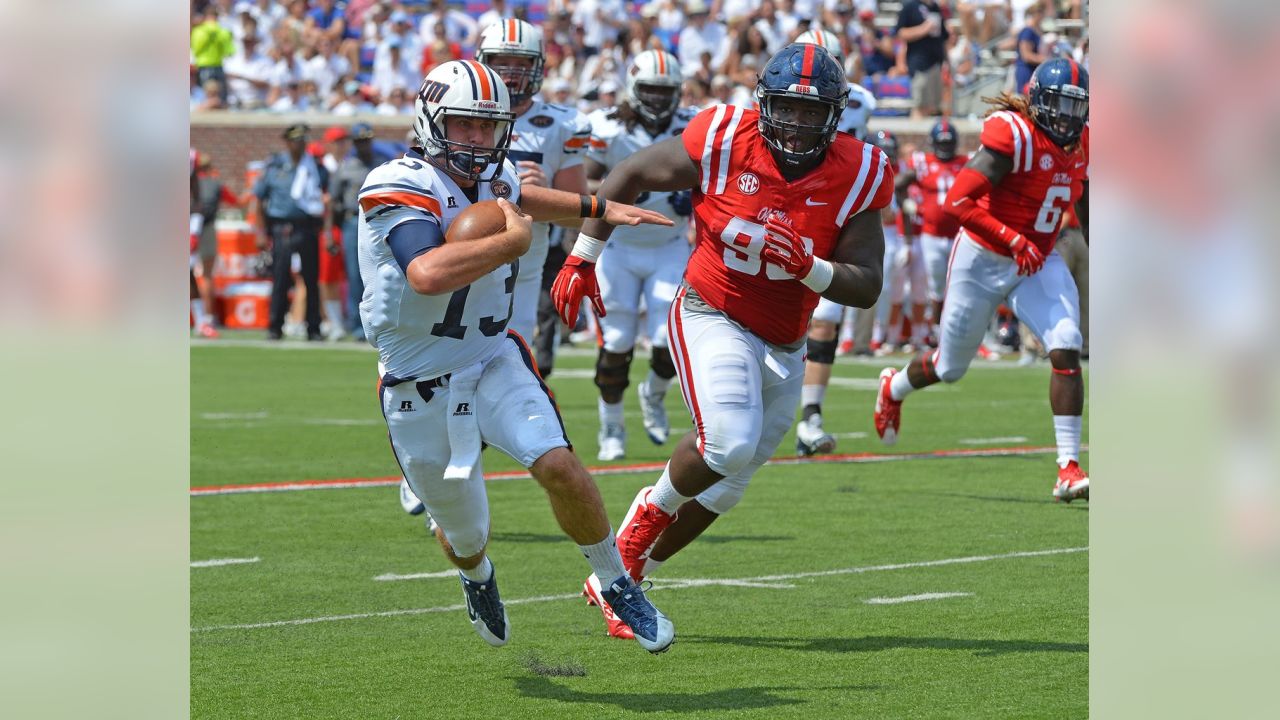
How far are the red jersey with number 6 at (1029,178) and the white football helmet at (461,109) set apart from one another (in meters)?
4.12

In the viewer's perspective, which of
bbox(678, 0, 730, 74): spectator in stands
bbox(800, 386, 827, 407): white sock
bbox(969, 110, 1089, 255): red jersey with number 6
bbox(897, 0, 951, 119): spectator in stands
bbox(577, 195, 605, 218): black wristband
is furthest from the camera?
bbox(678, 0, 730, 74): spectator in stands

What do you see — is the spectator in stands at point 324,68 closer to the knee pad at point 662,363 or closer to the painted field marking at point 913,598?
the knee pad at point 662,363

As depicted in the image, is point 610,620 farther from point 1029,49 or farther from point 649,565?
point 1029,49

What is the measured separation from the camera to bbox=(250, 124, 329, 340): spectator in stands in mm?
18938

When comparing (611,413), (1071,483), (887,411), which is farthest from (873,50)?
(1071,483)

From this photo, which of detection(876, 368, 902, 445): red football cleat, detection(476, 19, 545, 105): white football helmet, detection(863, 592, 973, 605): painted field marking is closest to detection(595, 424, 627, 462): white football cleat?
detection(876, 368, 902, 445): red football cleat

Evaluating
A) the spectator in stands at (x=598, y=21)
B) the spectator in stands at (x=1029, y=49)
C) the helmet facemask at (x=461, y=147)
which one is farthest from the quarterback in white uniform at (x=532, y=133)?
the spectator in stands at (x=598, y=21)

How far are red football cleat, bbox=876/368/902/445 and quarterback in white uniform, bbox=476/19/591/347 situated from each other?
7.06 ft

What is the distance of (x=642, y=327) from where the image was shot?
63.5 ft

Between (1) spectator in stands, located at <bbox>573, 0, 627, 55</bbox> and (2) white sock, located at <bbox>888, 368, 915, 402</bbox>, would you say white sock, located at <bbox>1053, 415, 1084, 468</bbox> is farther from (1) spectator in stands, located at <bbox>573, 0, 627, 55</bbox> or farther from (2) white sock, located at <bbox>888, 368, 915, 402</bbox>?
(1) spectator in stands, located at <bbox>573, 0, 627, 55</bbox>

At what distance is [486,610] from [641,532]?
70 centimetres

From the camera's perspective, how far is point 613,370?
10125 mm
